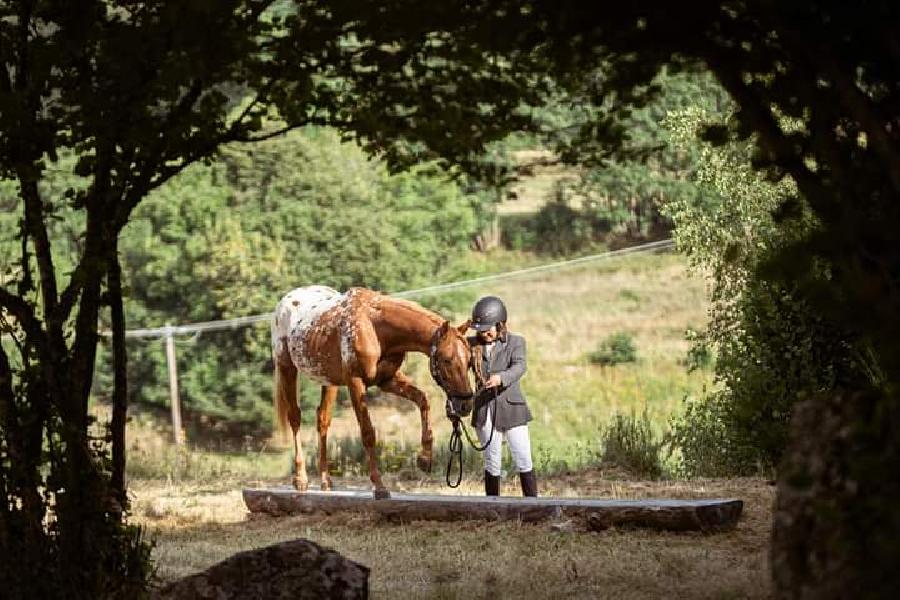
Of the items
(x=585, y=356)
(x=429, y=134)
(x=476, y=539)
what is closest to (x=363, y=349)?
(x=476, y=539)

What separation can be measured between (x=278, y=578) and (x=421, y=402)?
529 cm

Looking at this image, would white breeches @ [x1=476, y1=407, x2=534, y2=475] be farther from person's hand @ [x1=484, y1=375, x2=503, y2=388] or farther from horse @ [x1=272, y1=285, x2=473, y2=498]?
horse @ [x1=272, y1=285, x2=473, y2=498]

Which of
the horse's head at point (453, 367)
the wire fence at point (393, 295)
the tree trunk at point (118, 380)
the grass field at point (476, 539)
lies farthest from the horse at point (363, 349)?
the wire fence at point (393, 295)

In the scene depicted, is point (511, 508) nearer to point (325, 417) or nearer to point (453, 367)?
point (453, 367)

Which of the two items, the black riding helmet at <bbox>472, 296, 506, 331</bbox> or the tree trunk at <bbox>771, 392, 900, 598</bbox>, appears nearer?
the tree trunk at <bbox>771, 392, 900, 598</bbox>

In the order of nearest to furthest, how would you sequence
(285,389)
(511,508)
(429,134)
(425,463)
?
(429,134) → (511,508) → (425,463) → (285,389)

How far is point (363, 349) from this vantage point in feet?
41.0

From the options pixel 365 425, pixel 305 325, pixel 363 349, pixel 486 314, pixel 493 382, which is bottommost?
pixel 365 425

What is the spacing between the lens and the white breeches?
12047 mm

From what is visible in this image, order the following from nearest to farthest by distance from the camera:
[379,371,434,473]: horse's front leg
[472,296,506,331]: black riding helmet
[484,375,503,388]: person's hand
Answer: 1. [484,375,503,388]: person's hand
2. [472,296,506,331]: black riding helmet
3. [379,371,434,473]: horse's front leg

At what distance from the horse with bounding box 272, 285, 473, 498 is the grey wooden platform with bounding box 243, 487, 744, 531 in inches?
10.6

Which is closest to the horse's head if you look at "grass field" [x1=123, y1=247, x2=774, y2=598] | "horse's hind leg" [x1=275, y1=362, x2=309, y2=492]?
"grass field" [x1=123, y1=247, x2=774, y2=598]

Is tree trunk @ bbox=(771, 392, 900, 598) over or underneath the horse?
underneath

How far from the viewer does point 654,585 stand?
8570mm
